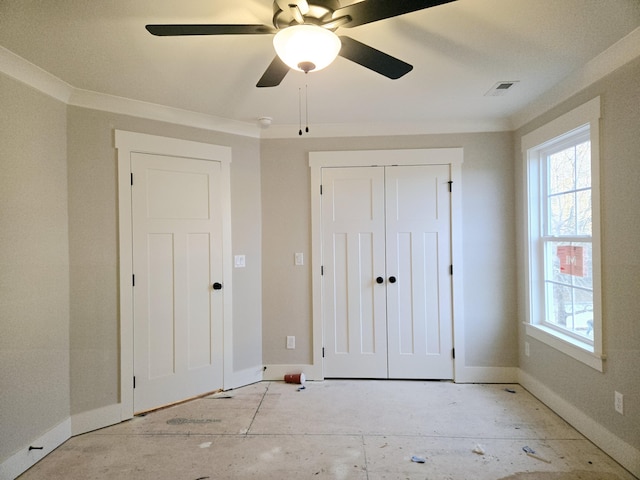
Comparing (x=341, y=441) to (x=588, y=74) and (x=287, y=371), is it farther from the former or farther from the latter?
(x=588, y=74)

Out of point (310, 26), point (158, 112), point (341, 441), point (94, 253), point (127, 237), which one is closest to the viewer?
point (310, 26)

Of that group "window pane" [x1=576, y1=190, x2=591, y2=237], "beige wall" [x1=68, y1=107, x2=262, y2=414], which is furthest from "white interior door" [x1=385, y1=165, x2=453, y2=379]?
"beige wall" [x1=68, y1=107, x2=262, y2=414]

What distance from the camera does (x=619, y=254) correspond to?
1861 millimetres

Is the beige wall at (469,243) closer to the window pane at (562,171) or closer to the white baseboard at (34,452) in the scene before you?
the window pane at (562,171)

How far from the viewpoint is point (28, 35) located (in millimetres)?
1646

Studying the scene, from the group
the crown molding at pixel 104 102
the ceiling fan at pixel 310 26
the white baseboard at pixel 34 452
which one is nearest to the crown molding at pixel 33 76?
the crown molding at pixel 104 102

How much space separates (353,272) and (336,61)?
1816 millimetres

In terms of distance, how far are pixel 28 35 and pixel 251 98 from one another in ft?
4.18

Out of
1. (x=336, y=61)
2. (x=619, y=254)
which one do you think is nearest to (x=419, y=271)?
(x=619, y=254)

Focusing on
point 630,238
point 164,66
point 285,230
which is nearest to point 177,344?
point 285,230

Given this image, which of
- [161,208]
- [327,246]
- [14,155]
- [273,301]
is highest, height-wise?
[14,155]

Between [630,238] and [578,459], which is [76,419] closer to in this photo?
[578,459]

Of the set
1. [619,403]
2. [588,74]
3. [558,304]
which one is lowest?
[619,403]

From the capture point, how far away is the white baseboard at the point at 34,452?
70.8 inches
